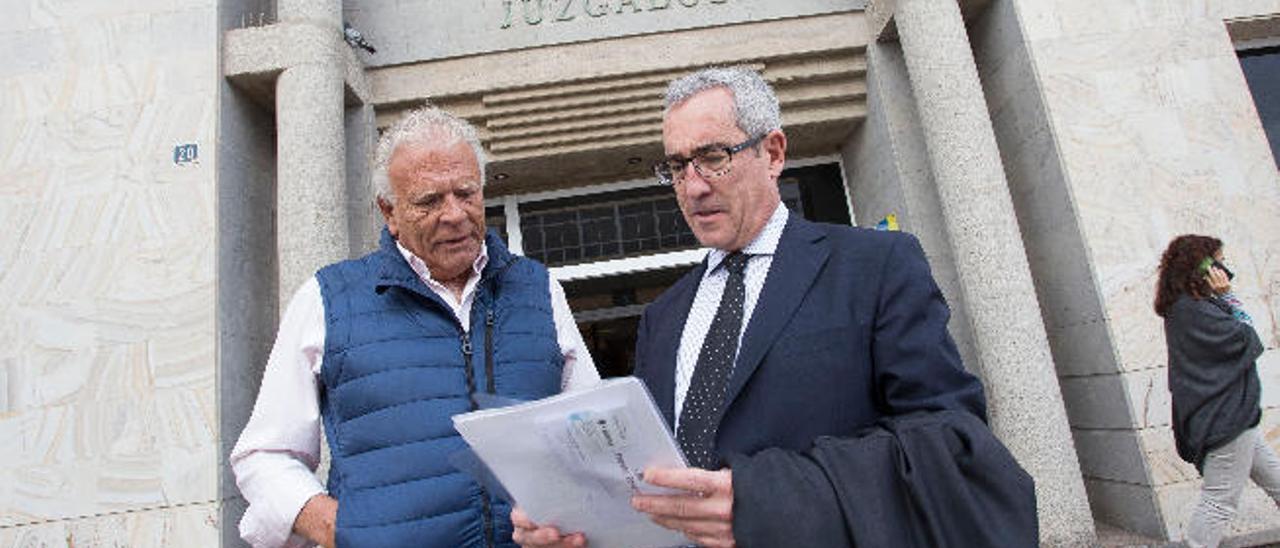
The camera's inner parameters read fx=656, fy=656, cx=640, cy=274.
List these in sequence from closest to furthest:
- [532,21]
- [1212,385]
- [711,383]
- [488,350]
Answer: [711,383] → [488,350] → [1212,385] → [532,21]

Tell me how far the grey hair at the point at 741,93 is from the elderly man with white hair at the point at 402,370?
1.86 feet

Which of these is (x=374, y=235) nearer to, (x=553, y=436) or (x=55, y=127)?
(x=55, y=127)

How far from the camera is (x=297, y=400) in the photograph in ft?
5.06

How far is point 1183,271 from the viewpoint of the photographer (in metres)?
3.59

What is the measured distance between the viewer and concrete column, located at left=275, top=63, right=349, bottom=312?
444 cm

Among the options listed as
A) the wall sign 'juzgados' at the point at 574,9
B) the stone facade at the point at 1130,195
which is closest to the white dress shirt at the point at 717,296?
the stone facade at the point at 1130,195

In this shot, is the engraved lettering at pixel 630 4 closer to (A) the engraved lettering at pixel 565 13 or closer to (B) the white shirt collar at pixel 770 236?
(A) the engraved lettering at pixel 565 13

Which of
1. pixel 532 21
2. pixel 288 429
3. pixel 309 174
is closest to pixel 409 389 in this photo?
pixel 288 429

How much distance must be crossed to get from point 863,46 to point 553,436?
5464mm

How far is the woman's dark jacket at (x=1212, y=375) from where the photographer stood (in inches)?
133

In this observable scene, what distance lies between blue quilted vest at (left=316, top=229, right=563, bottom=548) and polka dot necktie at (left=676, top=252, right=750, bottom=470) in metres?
0.44

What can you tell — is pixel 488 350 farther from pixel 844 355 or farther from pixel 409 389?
pixel 844 355

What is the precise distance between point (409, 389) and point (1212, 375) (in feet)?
13.2

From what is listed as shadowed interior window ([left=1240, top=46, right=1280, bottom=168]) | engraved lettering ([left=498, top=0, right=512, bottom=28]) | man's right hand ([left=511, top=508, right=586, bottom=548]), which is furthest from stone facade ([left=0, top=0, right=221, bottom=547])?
shadowed interior window ([left=1240, top=46, right=1280, bottom=168])
